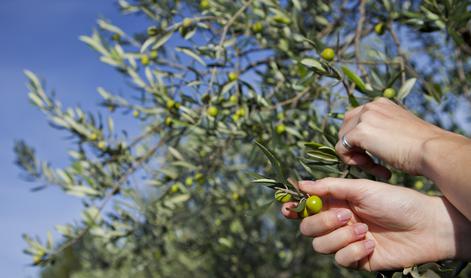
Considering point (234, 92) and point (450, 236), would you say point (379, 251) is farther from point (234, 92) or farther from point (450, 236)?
point (234, 92)

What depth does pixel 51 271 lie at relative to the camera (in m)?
24.5

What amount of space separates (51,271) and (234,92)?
2433 cm

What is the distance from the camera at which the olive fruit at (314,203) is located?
151 cm

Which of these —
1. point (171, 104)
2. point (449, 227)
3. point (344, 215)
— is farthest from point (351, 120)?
point (171, 104)

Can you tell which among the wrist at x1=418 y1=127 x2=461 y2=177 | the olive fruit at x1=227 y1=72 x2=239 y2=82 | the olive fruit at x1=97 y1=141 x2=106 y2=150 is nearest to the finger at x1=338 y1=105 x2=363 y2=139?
the wrist at x1=418 y1=127 x2=461 y2=177

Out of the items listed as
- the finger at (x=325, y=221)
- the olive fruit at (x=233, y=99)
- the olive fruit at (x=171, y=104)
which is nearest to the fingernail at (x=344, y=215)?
the finger at (x=325, y=221)

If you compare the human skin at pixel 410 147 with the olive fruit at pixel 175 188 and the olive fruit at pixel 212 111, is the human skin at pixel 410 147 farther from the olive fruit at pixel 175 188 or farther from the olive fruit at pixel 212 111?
the olive fruit at pixel 175 188

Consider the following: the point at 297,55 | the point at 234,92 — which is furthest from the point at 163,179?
the point at 297,55

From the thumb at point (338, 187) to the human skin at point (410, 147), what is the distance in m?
0.11

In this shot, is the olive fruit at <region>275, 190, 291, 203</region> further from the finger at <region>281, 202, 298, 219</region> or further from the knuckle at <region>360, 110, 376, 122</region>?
the knuckle at <region>360, 110, 376, 122</region>

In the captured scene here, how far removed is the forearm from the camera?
4.27 ft

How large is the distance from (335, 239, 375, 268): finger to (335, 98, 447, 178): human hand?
26 cm

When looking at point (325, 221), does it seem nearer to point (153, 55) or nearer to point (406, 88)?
point (406, 88)

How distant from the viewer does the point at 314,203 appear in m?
1.51
